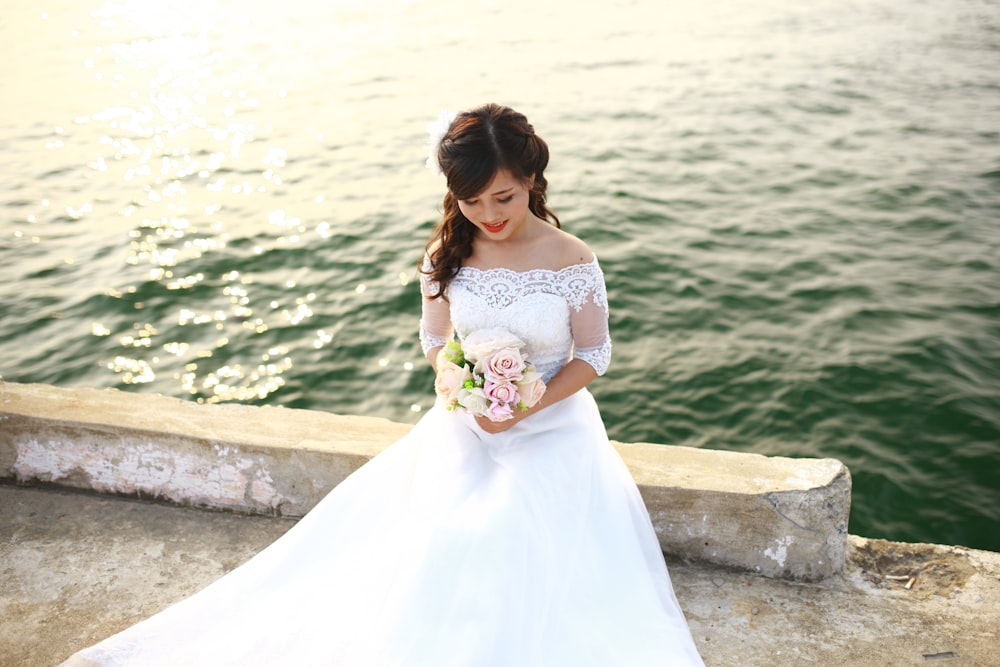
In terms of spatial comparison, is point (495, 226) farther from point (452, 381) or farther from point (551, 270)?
point (452, 381)

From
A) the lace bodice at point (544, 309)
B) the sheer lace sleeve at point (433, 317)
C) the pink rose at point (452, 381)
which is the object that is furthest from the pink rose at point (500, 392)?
the sheer lace sleeve at point (433, 317)

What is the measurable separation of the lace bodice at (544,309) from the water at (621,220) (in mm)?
2865

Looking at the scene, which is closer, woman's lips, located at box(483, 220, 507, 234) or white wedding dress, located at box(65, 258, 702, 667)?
white wedding dress, located at box(65, 258, 702, 667)

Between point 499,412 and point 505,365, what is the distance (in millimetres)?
170

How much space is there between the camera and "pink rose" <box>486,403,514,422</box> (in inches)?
116

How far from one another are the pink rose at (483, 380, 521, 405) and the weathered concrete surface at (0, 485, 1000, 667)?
1136 millimetres

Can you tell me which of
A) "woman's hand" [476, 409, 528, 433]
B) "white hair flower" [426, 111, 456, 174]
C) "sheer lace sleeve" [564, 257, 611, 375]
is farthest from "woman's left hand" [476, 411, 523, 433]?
"white hair flower" [426, 111, 456, 174]

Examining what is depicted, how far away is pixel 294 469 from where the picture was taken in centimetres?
383

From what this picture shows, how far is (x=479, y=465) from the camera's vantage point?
318cm

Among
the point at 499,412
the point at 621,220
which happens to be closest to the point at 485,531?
the point at 499,412

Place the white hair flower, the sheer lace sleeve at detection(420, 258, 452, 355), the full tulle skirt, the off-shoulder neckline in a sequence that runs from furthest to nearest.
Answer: the sheer lace sleeve at detection(420, 258, 452, 355) < the off-shoulder neckline < the white hair flower < the full tulle skirt

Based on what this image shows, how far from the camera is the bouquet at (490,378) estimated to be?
296cm

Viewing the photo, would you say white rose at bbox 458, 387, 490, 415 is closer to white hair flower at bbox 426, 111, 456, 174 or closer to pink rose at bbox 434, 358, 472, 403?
pink rose at bbox 434, 358, 472, 403

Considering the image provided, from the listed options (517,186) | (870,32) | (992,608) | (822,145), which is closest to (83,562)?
(517,186)
